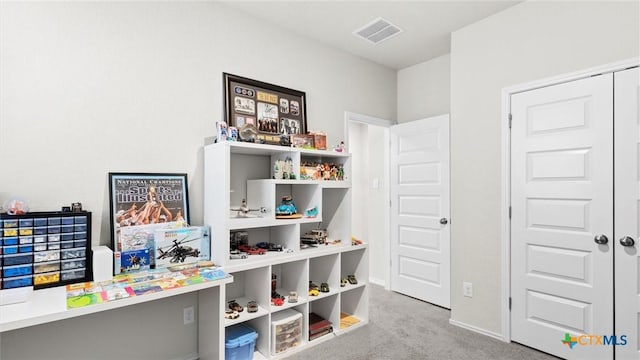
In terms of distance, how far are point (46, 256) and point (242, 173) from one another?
1.32 meters

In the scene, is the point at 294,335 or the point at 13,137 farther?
the point at 294,335

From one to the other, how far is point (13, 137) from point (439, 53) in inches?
141

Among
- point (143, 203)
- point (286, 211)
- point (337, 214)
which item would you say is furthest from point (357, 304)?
point (143, 203)

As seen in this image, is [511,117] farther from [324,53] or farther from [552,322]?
[324,53]

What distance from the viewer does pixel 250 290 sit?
8.30ft

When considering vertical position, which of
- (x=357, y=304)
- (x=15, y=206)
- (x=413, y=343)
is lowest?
(x=413, y=343)

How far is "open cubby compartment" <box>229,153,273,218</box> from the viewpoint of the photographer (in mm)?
2578

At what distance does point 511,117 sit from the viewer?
262 centimetres

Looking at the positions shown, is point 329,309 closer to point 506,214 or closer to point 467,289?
point 467,289

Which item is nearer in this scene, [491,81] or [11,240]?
[11,240]

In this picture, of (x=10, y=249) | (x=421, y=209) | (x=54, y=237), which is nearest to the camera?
(x=10, y=249)

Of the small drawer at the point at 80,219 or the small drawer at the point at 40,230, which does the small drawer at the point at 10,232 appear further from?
the small drawer at the point at 80,219

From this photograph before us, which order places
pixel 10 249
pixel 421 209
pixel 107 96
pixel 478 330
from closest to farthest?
pixel 10 249
pixel 107 96
pixel 478 330
pixel 421 209

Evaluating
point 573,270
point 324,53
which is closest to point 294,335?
point 573,270
